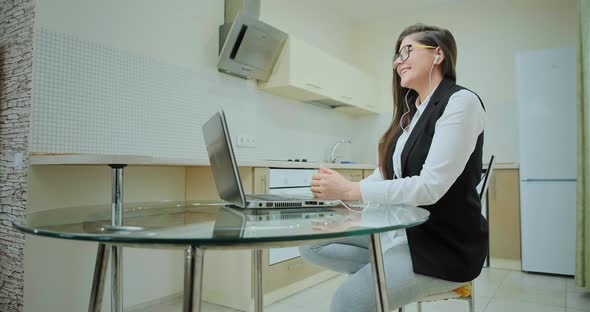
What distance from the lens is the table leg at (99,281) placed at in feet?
3.18

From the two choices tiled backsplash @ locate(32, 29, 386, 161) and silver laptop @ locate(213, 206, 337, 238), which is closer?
silver laptop @ locate(213, 206, 337, 238)

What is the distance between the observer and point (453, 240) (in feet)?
3.59

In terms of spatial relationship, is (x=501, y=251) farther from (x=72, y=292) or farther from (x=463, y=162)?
(x=72, y=292)

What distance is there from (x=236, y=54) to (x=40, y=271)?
1932 millimetres

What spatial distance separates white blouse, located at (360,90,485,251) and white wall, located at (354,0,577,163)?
343 cm

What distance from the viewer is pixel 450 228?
1112 millimetres

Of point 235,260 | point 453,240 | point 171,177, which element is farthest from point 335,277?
point 453,240

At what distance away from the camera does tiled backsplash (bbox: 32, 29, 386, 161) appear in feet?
6.88

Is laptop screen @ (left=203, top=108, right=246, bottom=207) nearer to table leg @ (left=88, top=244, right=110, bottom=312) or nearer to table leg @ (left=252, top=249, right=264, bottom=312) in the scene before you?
table leg @ (left=252, top=249, right=264, bottom=312)

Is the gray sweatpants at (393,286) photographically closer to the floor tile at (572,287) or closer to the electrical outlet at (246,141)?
the electrical outlet at (246,141)

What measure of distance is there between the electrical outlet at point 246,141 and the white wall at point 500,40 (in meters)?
2.49

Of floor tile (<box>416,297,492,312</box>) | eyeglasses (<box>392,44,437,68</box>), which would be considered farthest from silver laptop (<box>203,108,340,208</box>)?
floor tile (<box>416,297,492,312</box>)

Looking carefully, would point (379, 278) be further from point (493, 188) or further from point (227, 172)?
point (493, 188)

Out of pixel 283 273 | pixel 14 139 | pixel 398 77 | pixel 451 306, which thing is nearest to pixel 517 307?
pixel 451 306
